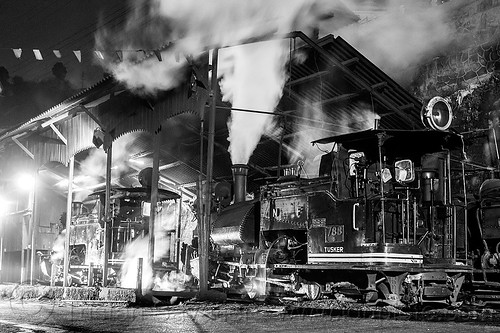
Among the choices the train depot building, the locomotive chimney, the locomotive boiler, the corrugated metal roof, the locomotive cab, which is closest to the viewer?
the locomotive boiler

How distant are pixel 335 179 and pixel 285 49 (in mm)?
6003

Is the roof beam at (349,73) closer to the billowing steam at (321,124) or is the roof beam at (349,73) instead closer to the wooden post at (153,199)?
the billowing steam at (321,124)

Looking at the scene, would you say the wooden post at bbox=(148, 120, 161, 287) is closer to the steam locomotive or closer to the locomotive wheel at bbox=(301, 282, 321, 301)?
the steam locomotive

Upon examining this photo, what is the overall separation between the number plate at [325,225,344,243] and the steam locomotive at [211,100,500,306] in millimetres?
19

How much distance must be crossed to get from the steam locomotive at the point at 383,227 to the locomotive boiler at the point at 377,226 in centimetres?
2

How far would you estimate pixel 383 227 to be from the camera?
10.3 metres

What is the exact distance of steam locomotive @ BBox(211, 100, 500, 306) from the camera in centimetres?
1062

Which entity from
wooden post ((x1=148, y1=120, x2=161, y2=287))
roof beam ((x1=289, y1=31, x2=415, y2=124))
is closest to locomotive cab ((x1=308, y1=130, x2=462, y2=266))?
roof beam ((x1=289, y1=31, x2=415, y2=124))

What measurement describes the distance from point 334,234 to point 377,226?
91cm

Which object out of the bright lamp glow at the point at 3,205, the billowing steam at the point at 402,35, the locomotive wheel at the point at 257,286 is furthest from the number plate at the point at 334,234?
the bright lamp glow at the point at 3,205

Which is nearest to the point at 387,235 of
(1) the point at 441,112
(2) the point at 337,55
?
(1) the point at 441,112

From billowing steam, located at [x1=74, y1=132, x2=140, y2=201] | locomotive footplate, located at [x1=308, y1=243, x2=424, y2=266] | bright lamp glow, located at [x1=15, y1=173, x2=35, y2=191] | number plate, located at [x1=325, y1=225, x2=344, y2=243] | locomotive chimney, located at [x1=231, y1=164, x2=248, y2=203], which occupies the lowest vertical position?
locomotive footplate, located at [x1=308, y1=243, x2=424, y2=266]

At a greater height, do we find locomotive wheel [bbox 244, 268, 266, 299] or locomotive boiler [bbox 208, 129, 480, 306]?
locomotive boiler [bbox 208, 129, 480, 306]

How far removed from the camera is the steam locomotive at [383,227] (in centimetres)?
1062
